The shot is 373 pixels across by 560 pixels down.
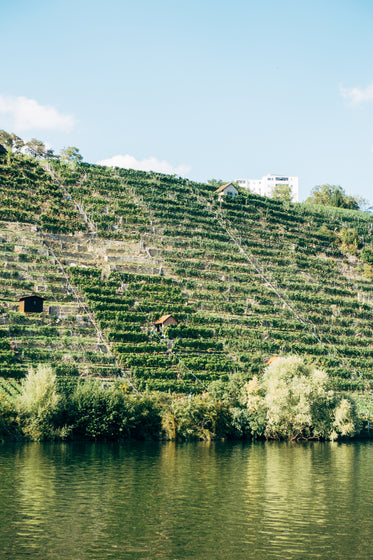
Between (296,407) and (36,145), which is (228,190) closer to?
(36,145)

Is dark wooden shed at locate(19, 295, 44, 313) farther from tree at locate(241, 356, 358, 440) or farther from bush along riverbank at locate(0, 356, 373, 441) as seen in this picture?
tree at locate(241, 356, 358, 440)

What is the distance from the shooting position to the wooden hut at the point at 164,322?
235ft

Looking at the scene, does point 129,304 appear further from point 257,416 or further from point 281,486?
point 281,486

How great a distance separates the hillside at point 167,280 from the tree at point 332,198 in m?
38.1

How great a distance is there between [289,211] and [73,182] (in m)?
38.9

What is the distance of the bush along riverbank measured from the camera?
171ft

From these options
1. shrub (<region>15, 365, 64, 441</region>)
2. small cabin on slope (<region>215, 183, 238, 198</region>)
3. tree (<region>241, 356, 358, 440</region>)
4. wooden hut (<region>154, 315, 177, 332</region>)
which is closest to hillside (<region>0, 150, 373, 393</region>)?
wooden hut (<region>154, 315, 177, 332</region>)

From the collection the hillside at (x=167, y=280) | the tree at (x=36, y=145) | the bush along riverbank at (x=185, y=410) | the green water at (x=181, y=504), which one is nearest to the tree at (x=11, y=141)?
the tree at (x=36, y=145)

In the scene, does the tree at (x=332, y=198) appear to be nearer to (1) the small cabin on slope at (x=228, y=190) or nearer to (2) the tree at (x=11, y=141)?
(1) the small cabin on slope at (x=228, y=190)

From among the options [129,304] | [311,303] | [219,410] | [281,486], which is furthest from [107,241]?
[281,486]

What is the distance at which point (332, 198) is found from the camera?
15438cm

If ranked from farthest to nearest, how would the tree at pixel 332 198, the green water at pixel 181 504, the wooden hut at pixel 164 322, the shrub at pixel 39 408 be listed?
the tree at pixel 332 198 < the wooden hut at pixel 164 322 < the shrub at pixel 39 408 < the green water at pixel 181 504

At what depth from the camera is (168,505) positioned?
32.2 m

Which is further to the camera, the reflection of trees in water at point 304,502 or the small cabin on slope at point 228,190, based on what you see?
the small cabin on slope at point 228,190
